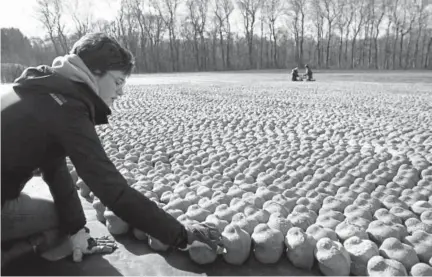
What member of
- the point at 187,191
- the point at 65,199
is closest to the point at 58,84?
the point at 65,199

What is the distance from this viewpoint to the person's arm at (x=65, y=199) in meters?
2.38

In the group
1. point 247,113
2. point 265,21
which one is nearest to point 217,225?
point 247,113

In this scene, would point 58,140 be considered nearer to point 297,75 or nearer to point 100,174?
point 100,174

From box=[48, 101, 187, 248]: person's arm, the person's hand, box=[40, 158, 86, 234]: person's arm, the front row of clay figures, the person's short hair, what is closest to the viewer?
box=[48, 101, 187, 248]: person's arm

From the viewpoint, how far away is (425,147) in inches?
196

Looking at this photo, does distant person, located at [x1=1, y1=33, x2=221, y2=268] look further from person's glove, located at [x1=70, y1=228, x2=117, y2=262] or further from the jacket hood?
person's glove, located at [x1=70, y1=228, x2=117, y2=262]

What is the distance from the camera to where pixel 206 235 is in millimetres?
2275

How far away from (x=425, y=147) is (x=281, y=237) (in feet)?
10.9

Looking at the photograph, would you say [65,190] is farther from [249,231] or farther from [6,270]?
[249,231]

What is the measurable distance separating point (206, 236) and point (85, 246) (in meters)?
0.76

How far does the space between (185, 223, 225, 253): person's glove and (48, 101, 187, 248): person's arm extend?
16 centimetres

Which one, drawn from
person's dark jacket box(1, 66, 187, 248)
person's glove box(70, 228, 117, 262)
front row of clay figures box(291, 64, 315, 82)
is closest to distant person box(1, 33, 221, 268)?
person's dark jacket box(1, 66, 187, 248)

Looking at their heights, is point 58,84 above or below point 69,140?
above

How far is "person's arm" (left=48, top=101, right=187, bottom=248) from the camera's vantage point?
1.81 meters
